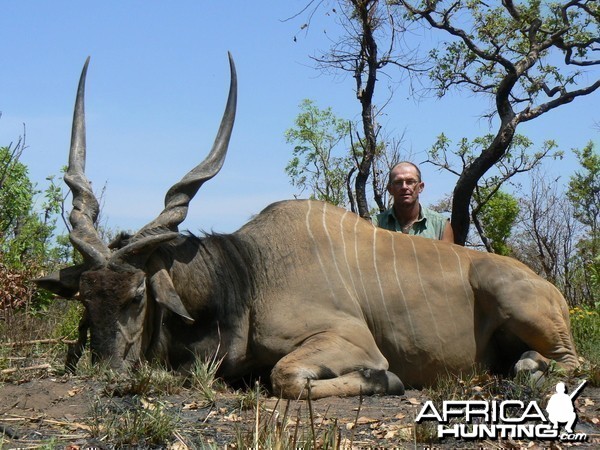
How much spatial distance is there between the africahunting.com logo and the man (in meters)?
2.89

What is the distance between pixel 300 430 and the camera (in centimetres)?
281

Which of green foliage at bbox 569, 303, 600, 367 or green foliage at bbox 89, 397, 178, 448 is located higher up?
green foliage at bbox 569, 303, 600, 367

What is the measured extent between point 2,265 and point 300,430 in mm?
4193

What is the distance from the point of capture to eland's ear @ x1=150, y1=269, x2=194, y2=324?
13.0ft

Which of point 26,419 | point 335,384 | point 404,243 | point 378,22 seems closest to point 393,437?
point 335,384

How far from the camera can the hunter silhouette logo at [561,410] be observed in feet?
10.1

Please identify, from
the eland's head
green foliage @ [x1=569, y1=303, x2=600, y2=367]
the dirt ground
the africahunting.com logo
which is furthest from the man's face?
the africahunting.com logo

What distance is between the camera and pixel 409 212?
6.15m

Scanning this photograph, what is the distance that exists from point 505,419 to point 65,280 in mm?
2233

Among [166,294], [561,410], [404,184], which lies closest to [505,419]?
[561,410]

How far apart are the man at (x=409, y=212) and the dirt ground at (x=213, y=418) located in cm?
240

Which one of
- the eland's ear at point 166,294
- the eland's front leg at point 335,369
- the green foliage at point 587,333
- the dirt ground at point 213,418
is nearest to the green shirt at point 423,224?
the green foliage at point 587,333

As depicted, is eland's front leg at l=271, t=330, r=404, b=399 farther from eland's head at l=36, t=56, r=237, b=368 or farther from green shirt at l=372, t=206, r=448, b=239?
green shirt at l=372, t=206, r=448, b=239

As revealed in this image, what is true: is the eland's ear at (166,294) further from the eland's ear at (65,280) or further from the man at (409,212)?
the man at (409,212)
